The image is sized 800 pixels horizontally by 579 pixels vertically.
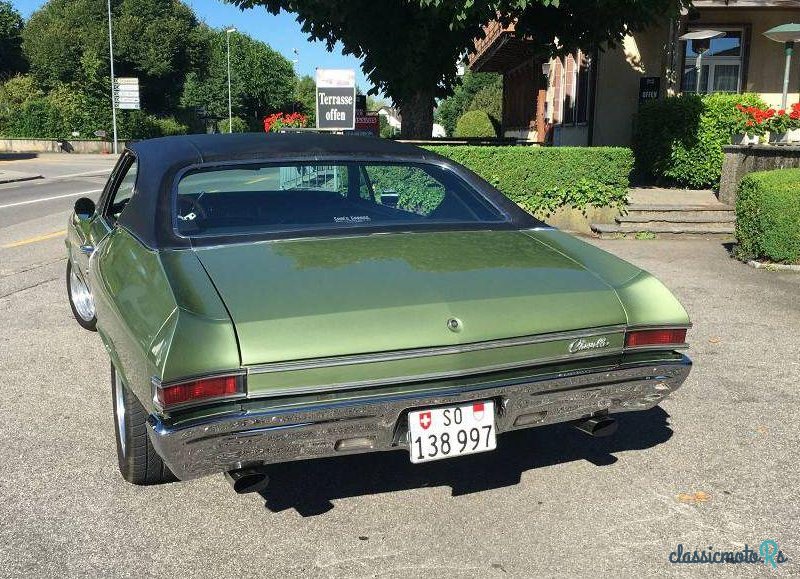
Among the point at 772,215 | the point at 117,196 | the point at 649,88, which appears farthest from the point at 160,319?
the point at 649,88

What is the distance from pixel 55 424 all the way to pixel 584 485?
2849 mm

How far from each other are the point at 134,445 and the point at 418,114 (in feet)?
44.8

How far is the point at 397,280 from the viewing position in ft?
9.96

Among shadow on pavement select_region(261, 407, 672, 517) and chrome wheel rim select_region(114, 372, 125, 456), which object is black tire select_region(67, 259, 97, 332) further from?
shadow on pavement select_region(261, 407, 672, 517)

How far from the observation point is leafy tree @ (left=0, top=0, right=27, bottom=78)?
60.5m

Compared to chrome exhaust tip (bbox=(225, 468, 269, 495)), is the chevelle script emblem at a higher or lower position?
higher

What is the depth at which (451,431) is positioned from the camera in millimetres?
2896

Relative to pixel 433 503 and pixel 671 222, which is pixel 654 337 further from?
pixel 671 222

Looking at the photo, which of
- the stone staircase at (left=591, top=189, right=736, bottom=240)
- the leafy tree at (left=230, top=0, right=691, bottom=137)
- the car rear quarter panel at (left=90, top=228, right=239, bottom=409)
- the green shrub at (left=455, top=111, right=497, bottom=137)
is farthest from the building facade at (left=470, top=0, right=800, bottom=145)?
the green shrub at (left=455, top=111, right=497, bottom=137)

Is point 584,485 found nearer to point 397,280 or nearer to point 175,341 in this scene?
point 397,280

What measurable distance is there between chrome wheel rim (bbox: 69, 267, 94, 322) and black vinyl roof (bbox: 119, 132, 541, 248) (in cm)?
219

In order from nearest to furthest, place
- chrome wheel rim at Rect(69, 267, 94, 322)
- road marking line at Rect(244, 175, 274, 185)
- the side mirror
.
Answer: road marking line at Rect(244, 175, 274, 185), the side mirror, chrome wheel rim at Rect(69, 267, 94, 322)

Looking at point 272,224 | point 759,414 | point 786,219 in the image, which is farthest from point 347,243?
point 786,219

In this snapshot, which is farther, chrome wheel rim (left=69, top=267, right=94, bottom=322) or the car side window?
chrome wheel rim (left=69, top=267, right=94, bottom=322)
